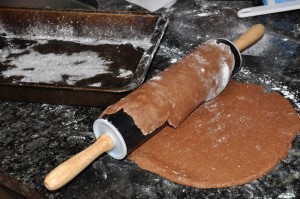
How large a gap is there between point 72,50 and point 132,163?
25.0 inches

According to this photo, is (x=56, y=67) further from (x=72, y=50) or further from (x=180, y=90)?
(x=180, y=90)

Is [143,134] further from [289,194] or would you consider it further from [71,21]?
[71,21]

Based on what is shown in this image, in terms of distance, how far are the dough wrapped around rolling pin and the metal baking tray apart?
0.37 ft

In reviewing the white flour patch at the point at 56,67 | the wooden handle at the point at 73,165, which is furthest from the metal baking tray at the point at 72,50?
the wooden handle at the point at 73,165

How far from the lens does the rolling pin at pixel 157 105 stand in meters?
1.01

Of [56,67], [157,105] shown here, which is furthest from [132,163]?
[56,67]

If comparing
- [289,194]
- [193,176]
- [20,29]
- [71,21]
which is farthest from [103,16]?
[289,194]

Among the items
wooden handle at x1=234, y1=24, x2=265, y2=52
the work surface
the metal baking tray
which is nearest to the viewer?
the work surface

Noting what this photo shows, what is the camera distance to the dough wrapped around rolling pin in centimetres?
109

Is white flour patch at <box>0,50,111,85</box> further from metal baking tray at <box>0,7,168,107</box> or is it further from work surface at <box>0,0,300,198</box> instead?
work surface at <box>0,0,300,198</box>

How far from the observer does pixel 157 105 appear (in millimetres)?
1110

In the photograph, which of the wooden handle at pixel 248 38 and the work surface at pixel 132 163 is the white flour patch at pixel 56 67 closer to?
the work surface at pixel 132 163

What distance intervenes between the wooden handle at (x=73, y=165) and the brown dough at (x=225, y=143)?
148 millimetres

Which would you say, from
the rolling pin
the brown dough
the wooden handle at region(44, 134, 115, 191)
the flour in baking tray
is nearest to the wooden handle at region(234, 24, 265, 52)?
the rolling pin
